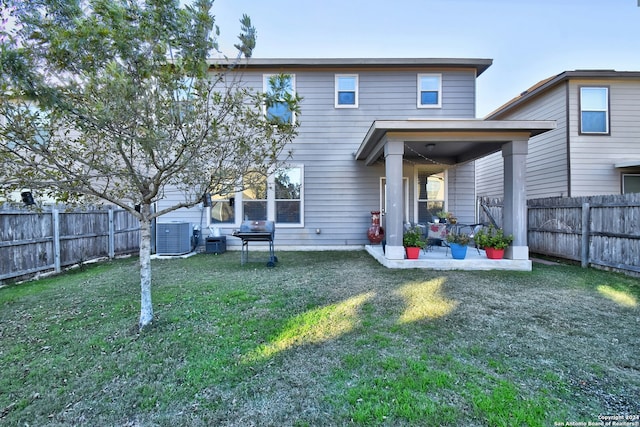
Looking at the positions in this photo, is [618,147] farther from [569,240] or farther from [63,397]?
[63,397]

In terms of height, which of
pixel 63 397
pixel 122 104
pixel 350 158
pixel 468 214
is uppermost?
pixel 350 158

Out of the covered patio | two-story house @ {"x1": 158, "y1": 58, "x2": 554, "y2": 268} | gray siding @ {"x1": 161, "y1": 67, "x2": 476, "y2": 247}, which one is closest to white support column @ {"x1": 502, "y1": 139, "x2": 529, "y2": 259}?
the covered patio

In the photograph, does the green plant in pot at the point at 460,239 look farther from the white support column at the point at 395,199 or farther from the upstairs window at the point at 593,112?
the upstairs window at the point at 593,112

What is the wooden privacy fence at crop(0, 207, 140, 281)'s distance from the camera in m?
5.11

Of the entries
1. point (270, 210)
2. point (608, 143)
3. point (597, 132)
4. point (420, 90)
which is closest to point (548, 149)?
point (597, 132)

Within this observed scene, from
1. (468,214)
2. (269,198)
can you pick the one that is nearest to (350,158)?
(269,198)

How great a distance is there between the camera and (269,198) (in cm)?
843

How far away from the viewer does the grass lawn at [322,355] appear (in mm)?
1822

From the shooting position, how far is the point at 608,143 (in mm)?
8234

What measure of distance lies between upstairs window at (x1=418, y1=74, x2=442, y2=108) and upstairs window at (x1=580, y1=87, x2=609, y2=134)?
4.08 m

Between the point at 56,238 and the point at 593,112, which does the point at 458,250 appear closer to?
the point at 593,112

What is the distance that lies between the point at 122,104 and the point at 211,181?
1.09 meters

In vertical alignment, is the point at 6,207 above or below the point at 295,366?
above

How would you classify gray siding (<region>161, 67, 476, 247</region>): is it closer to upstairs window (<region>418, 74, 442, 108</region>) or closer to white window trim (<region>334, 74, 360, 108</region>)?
white window trim (<region>334, 74, 360, 108</region>)
